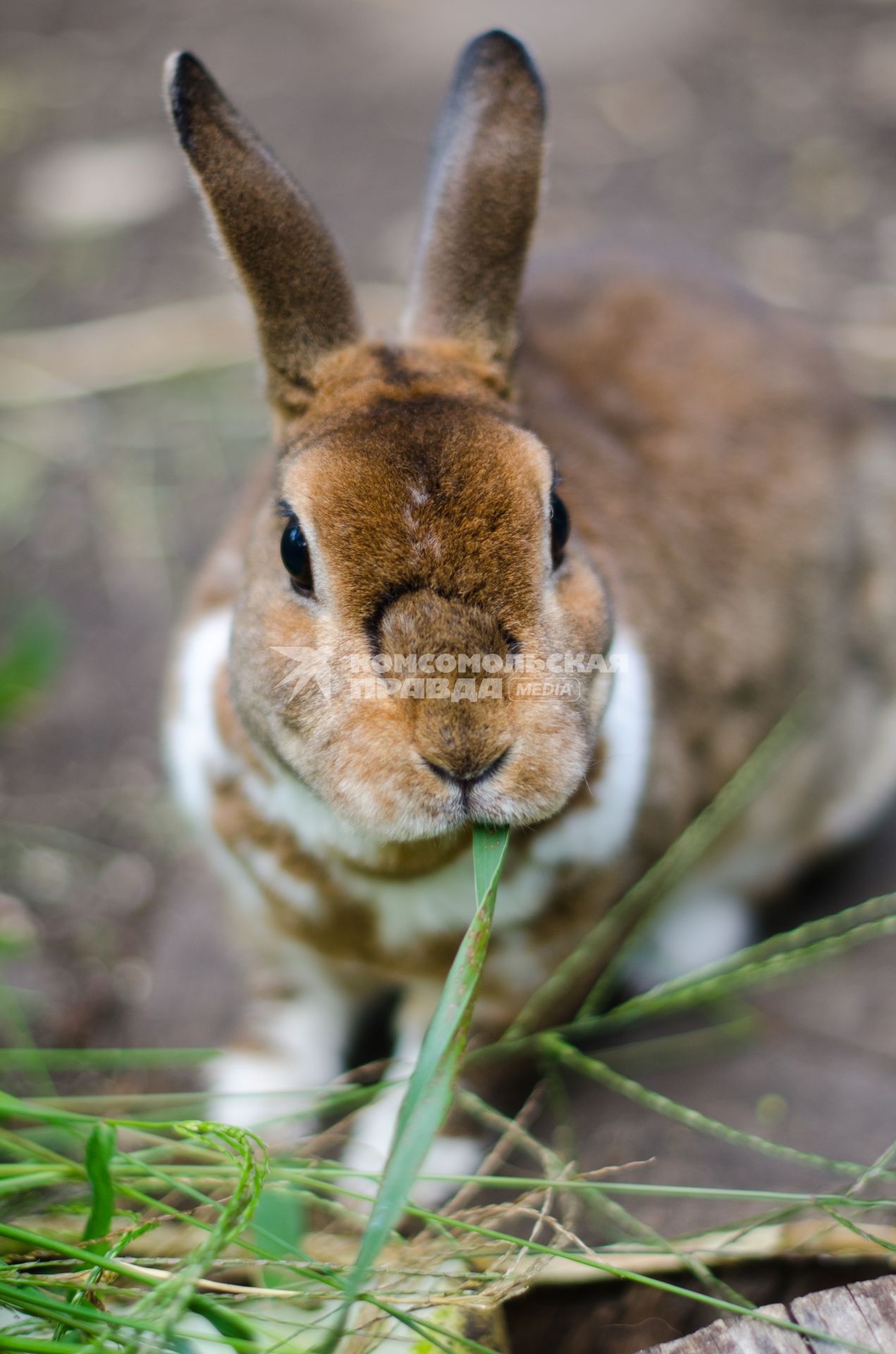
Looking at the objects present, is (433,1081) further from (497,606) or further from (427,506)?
(427,506)

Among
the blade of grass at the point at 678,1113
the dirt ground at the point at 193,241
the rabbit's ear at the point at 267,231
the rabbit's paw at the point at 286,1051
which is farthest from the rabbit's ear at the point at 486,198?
the dirt ground at the point at 193,241

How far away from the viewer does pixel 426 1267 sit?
1927 mm

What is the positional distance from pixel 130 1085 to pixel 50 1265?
115 centimetres

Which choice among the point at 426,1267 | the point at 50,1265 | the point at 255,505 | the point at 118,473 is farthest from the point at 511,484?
the point at 118,473

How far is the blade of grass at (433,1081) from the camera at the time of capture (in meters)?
1.36

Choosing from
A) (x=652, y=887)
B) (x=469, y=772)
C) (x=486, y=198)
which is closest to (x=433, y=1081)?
(x=469, y=772)

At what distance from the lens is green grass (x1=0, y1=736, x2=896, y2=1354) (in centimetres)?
155

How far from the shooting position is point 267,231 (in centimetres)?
210

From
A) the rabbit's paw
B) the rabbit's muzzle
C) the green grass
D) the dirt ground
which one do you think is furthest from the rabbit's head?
the dirt ground

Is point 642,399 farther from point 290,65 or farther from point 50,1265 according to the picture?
point 290,65

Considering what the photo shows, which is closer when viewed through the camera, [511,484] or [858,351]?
[511,484]

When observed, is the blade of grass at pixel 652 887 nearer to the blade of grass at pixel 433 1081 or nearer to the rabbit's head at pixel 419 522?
the rabbit's head at pixel 419 522

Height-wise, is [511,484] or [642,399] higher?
[642,399]

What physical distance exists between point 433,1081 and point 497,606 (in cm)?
66
